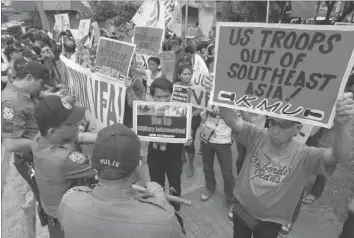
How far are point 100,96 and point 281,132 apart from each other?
1977 millimetres

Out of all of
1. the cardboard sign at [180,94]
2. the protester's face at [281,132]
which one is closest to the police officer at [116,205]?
the protester's face at [281,132]

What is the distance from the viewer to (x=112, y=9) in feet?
99.5

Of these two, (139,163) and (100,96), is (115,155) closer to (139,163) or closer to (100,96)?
(139,163)

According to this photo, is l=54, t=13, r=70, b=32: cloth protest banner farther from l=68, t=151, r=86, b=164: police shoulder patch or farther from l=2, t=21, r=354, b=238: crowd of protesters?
l=68, t=151, r=86, b=164: police shoulder patch

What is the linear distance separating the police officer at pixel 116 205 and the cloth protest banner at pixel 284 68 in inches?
41.3

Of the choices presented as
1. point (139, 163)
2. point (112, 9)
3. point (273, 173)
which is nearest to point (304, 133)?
point (273, 173)

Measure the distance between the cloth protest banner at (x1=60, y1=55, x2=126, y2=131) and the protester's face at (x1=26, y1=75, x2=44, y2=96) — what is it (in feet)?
1.56

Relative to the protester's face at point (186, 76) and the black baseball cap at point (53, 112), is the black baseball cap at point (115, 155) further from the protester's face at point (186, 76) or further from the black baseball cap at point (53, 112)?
the protester's face at point (186, 76)

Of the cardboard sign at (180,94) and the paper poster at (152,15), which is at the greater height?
the paper poster at (152,15)

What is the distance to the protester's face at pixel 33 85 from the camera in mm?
2971

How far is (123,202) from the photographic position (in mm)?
1248

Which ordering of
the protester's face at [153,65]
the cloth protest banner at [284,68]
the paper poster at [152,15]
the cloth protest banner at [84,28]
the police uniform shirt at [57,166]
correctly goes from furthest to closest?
the cloth protest banner at [84,28] < the paper poster at [152,15] < the protester's face at [153,65] < the police uniform shirt at [57,166] < the cloth protest banner at [284,68]

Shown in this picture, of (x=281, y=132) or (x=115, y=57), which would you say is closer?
(x=281, y=132)

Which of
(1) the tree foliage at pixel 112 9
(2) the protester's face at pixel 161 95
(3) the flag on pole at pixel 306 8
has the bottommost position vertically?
(2) the protester's face at pixel 161 95
